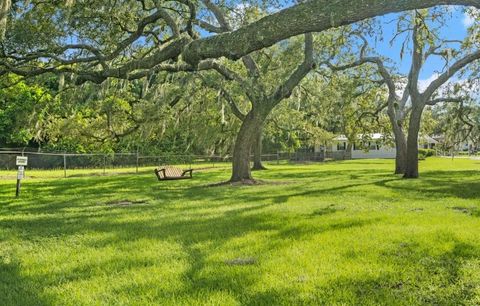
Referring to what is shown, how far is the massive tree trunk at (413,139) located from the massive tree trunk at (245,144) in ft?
20.3

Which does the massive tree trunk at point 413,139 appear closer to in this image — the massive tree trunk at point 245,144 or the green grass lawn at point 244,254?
the massive tree trunk at point 245,144

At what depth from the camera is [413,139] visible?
1795 cm

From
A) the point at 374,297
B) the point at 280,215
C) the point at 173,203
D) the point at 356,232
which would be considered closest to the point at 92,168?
the point at 173,203

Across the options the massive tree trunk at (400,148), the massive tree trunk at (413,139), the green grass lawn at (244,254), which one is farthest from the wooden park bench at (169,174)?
the massive tree trunk at (400,148)

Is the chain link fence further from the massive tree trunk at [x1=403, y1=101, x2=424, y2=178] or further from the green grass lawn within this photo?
the green grass lawn

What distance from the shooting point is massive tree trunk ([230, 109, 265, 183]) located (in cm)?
1614

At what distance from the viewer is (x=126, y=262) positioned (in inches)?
203

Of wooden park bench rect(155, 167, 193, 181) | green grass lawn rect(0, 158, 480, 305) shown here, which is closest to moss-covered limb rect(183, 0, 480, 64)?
green grass lawn rect(0, 158, 480, 305)

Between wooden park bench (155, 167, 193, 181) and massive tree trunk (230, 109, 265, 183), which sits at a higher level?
massive tree trunk (230, 109, 265, 183)

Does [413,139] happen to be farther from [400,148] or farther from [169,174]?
[169,174]

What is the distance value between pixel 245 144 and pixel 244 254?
11.1 meters

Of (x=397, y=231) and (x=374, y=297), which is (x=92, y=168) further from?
(x=374, y=297)

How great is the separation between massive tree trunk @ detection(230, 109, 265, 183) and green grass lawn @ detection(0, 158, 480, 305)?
6.19 metres

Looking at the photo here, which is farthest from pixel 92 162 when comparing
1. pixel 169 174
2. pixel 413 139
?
pixel 413 139
